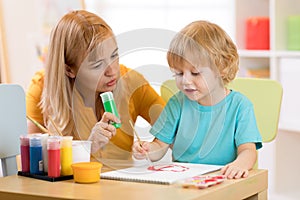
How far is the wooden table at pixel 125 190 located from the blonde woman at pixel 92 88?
0.62 ft

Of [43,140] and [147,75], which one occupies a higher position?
[147,75]

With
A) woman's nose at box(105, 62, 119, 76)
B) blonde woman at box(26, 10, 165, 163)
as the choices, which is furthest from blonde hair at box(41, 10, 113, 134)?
woman's nose at box(105, 62, 119, 76)

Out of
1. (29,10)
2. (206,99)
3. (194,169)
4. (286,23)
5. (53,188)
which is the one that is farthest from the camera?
(29,10)

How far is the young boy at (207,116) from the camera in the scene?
1.69 meters

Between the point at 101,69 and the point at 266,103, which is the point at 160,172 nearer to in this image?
the point at 101,69

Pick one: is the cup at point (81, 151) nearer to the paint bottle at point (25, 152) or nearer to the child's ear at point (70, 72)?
the paint bottle at point (25, 152)

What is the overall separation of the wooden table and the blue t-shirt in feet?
0.53

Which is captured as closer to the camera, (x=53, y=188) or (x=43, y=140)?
(x=53, y=188)

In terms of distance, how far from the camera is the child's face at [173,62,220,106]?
5.43 feet

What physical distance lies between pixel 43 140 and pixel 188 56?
408mm

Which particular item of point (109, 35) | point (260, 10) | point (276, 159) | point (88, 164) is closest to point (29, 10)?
point (260, 10)

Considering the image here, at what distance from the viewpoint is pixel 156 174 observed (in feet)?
5.16

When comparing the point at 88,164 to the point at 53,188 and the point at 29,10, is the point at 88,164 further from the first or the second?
the point at 29,10

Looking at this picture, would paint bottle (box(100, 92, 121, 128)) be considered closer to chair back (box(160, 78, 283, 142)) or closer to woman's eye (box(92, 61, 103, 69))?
woman's eye (box(92, 61, 103, 69))
